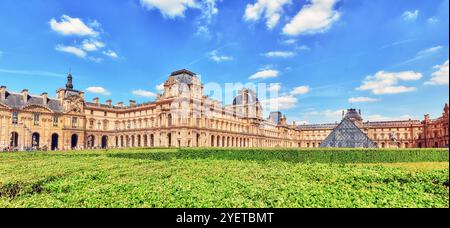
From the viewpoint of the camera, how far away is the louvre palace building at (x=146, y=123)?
2223 inches

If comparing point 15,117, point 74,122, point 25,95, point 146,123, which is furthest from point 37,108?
point 146,123

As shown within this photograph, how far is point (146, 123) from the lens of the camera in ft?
227

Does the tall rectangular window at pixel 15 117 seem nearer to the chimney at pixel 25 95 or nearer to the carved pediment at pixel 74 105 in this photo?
the chimney at pixel 25 95

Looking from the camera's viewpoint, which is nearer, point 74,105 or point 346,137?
point 346,137

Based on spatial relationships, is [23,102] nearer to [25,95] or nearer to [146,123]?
[25,95]

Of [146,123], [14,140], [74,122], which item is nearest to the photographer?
[14,140]

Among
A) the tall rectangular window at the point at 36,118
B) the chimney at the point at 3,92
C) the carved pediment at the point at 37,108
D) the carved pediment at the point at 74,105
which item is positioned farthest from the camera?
the carved pediment at the point at 74,105

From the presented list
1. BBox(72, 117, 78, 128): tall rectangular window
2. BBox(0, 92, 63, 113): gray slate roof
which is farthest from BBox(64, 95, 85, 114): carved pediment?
BBox(0, 92, 63, 113): gray slate roof

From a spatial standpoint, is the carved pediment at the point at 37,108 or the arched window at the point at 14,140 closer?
the arched window at the point at 14,140

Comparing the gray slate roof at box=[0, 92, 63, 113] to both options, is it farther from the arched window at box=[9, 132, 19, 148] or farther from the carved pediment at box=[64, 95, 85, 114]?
the arched window at box=[9, 132, 19, 148]

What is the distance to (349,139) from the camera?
57000mm

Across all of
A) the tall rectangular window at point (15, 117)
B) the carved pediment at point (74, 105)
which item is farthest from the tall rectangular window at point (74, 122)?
the tall rectangular window at point (15, 117)
